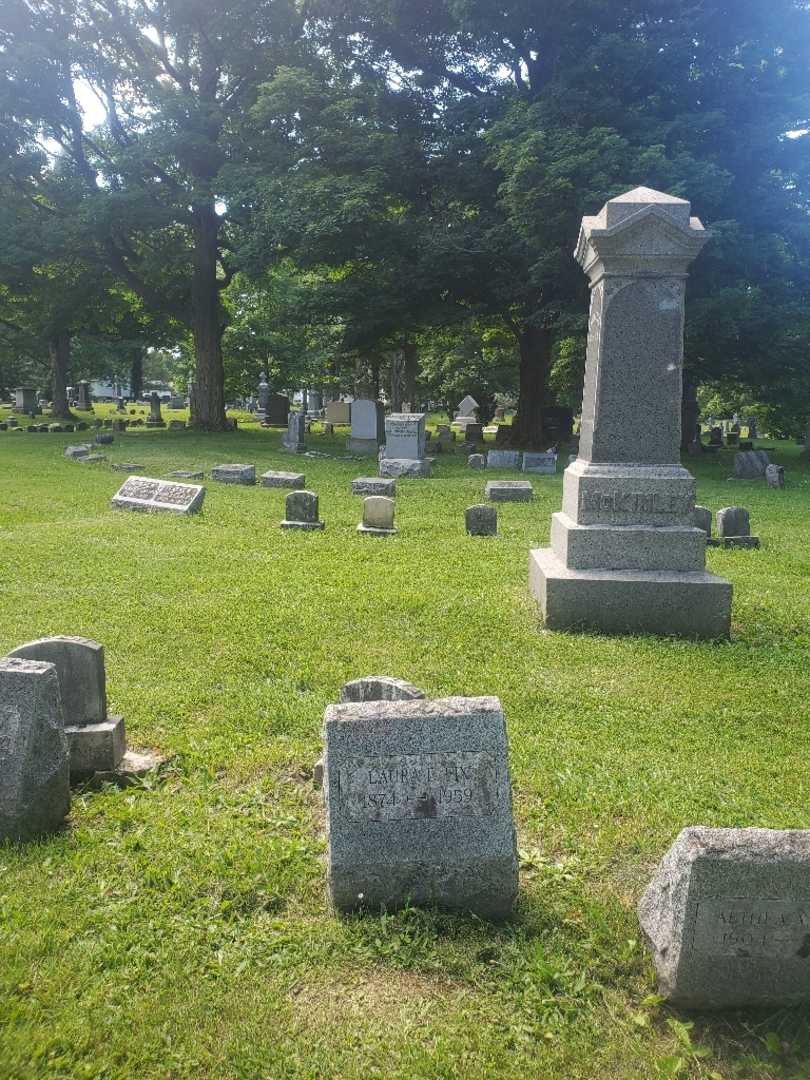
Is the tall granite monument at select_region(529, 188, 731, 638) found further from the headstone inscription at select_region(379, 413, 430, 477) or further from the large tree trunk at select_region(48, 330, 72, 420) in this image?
the large tree trunk at select_region(48, 330, 72, 420)

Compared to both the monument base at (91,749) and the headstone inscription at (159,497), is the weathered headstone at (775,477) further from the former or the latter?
the monument base at (91,749)

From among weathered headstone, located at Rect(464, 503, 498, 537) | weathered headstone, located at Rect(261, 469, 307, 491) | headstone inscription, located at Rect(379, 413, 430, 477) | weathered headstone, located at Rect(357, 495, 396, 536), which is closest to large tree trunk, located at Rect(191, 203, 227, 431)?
headstone inscription, located at Rect(379, 413, 430, 477)

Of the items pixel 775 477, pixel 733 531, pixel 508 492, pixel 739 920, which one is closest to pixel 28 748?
pixel 739 920

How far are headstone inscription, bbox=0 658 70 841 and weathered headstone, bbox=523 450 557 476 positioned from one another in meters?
18.4

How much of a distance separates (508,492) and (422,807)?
12648mm

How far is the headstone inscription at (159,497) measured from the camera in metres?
13.4

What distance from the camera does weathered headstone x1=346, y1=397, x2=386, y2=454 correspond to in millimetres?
25328

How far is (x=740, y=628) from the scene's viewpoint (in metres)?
7.37

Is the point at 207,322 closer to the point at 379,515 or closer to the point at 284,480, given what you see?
the point at 284,480

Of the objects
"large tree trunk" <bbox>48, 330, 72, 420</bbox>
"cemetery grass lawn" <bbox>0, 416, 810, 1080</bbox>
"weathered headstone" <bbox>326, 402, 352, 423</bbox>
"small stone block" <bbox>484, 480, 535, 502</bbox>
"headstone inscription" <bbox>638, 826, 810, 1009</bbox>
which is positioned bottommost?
"cemetery grass lawn" <bbox>0, 416, 810, 1080</bbox>

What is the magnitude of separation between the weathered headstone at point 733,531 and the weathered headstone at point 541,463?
32.4 feet

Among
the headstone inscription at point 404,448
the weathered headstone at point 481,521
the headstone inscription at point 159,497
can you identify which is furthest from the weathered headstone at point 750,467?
the headstone inscription at point 159,497

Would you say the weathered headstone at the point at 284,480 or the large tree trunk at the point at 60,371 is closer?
the weathered headstone at the point at 284,480

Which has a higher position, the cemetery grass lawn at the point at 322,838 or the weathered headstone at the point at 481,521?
the weathered headstone at the point at 481,521
